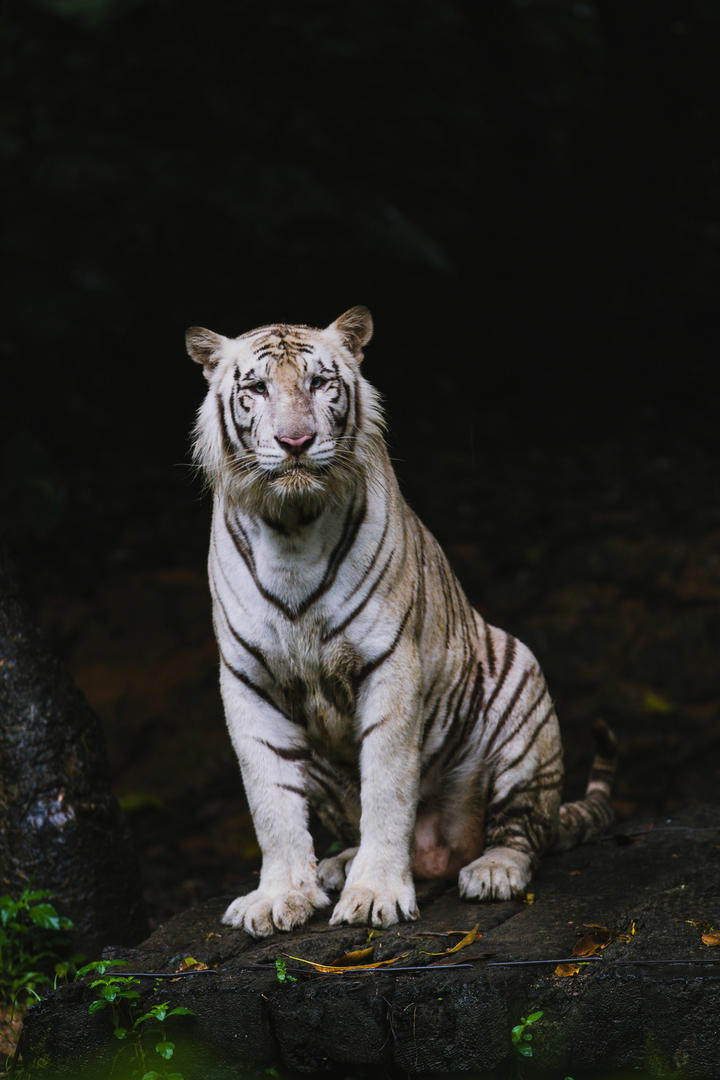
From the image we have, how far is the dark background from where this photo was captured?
764cm

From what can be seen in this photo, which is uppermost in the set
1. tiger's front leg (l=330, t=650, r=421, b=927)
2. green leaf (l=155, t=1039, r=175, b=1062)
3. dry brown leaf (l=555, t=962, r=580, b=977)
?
tiger's front leg (l=330, t=650, r=421, b=927)

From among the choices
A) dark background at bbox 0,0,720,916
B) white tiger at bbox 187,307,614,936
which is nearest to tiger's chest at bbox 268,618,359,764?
white tiger at bbox 187,307,614,936

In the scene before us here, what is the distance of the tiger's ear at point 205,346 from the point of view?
3822 millimetres

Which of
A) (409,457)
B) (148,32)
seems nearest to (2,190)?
(148,32)

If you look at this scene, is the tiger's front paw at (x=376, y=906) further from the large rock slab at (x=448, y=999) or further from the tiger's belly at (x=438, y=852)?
the tiger's belly at (x=438, y=852)

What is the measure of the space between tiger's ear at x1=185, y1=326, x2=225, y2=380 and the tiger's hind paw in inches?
66.0

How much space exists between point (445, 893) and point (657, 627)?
417cm

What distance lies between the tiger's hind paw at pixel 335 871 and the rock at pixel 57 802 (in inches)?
32.3

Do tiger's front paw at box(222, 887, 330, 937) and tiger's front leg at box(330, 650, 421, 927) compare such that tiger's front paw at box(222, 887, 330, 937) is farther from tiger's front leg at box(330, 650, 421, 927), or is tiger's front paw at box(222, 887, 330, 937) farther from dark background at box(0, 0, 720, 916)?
dark background at box(0, 0, 720, 916)

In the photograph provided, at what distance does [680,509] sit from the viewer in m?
8.77

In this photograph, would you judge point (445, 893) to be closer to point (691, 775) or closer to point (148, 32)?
point (691, 775)

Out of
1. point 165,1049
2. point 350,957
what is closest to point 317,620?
point 350,957

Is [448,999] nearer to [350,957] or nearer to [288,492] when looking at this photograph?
[350,957]

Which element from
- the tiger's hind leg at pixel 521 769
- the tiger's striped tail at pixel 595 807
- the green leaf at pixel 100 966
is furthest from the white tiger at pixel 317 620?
the tiger's striped tail at pixel 595 807
